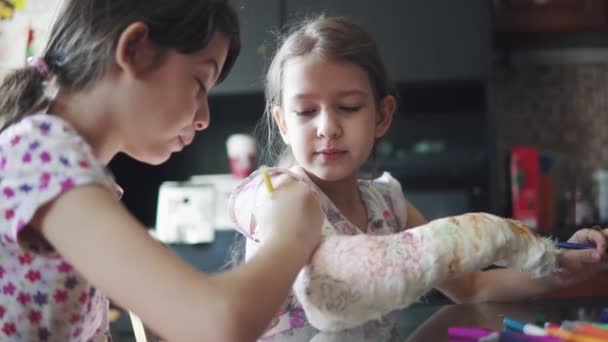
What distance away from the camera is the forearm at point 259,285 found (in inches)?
16.4

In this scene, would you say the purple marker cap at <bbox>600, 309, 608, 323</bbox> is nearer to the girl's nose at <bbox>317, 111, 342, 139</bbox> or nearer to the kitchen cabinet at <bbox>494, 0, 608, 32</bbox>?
the girl's nose at <bbox>317, 111, 342, 139</bbox>

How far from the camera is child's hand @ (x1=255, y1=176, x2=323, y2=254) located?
49cm

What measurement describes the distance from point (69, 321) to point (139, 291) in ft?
0.57

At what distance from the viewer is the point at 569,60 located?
216cm

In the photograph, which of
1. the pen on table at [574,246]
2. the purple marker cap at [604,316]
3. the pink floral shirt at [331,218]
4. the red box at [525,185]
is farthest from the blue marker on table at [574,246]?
the red box at [525,185]

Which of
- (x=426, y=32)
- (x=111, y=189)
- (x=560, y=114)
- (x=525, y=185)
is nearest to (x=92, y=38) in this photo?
(x=111, y=189)

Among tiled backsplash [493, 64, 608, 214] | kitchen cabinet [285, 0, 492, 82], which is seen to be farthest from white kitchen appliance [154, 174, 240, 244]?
tiled backsplash [493, 64, 608, 214]

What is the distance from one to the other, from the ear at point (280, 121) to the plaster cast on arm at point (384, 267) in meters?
0.29

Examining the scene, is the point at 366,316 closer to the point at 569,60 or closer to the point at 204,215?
the point at 204,215

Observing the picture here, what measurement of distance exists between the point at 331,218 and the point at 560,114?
1632mm

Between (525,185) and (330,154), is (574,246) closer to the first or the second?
(330,154)

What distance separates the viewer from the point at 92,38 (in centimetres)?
56

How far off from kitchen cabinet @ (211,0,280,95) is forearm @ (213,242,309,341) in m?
1.42

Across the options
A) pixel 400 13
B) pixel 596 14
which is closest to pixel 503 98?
pixel 596 14
